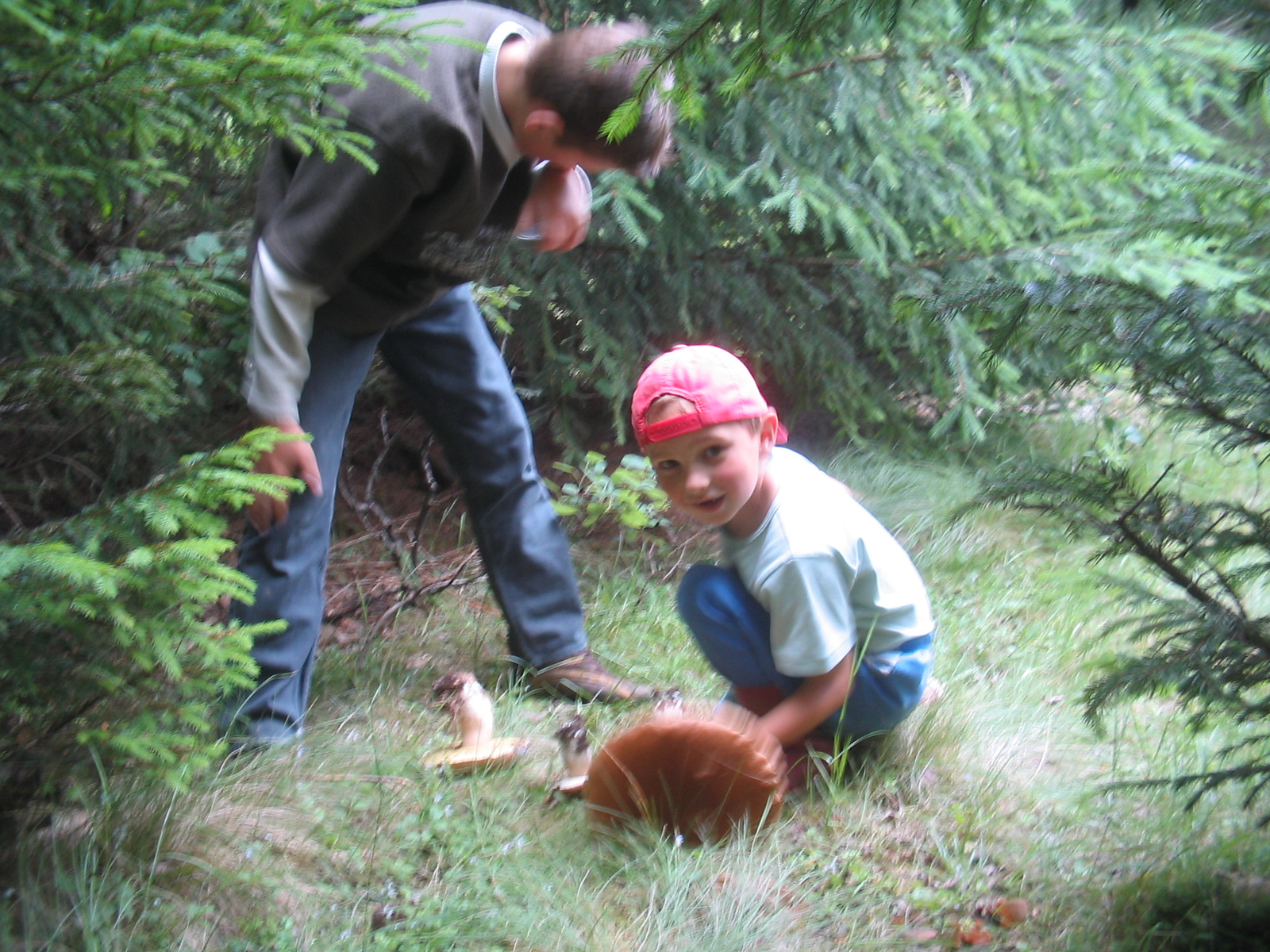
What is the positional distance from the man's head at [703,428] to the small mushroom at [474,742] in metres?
0.79

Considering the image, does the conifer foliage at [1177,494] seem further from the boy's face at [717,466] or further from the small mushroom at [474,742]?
the small mushroom at [474,742]

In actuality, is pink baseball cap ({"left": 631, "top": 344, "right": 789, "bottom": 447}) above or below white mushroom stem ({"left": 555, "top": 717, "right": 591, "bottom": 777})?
above

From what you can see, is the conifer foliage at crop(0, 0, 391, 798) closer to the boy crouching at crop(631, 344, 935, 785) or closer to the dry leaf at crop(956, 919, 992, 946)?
the boy crouching at crop(631, 344, 935, 785)

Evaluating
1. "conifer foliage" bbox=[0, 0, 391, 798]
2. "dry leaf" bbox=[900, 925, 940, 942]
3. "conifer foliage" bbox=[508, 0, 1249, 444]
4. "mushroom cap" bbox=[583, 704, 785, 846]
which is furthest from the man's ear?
"dry leaf" bbox=[900, 925, 940, 942]

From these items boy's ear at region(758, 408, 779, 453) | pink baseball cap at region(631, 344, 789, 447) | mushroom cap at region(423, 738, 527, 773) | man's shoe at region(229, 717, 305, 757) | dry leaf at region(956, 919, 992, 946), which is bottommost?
dry leaf at region(956, 919, 992, 946)

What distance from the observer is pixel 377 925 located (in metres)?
1.82

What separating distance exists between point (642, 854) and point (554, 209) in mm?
1632

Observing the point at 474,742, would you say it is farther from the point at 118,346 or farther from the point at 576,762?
the point at 118,346

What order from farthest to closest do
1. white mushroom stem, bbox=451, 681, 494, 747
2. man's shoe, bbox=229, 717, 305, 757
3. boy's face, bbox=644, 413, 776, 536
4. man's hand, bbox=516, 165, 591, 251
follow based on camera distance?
man's hand, bbox=516, 165, 591, 251, white mushroom stem, bbox=451, 681, 494, 747, man's shoe, bbox=229, 717, 305, 757, boy's face, bbox=644, 413, 776, 536

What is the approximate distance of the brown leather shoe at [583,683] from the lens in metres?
2.75

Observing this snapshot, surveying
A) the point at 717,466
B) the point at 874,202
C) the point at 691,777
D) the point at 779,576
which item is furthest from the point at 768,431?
the point at 874,202

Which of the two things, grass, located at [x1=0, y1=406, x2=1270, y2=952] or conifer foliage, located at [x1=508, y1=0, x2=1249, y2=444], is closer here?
grass, located at [x1=0, y1=406, x2=1270, y2=952]

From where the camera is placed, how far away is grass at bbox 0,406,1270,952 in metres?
1.73

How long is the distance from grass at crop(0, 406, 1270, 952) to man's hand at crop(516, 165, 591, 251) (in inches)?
51.2
